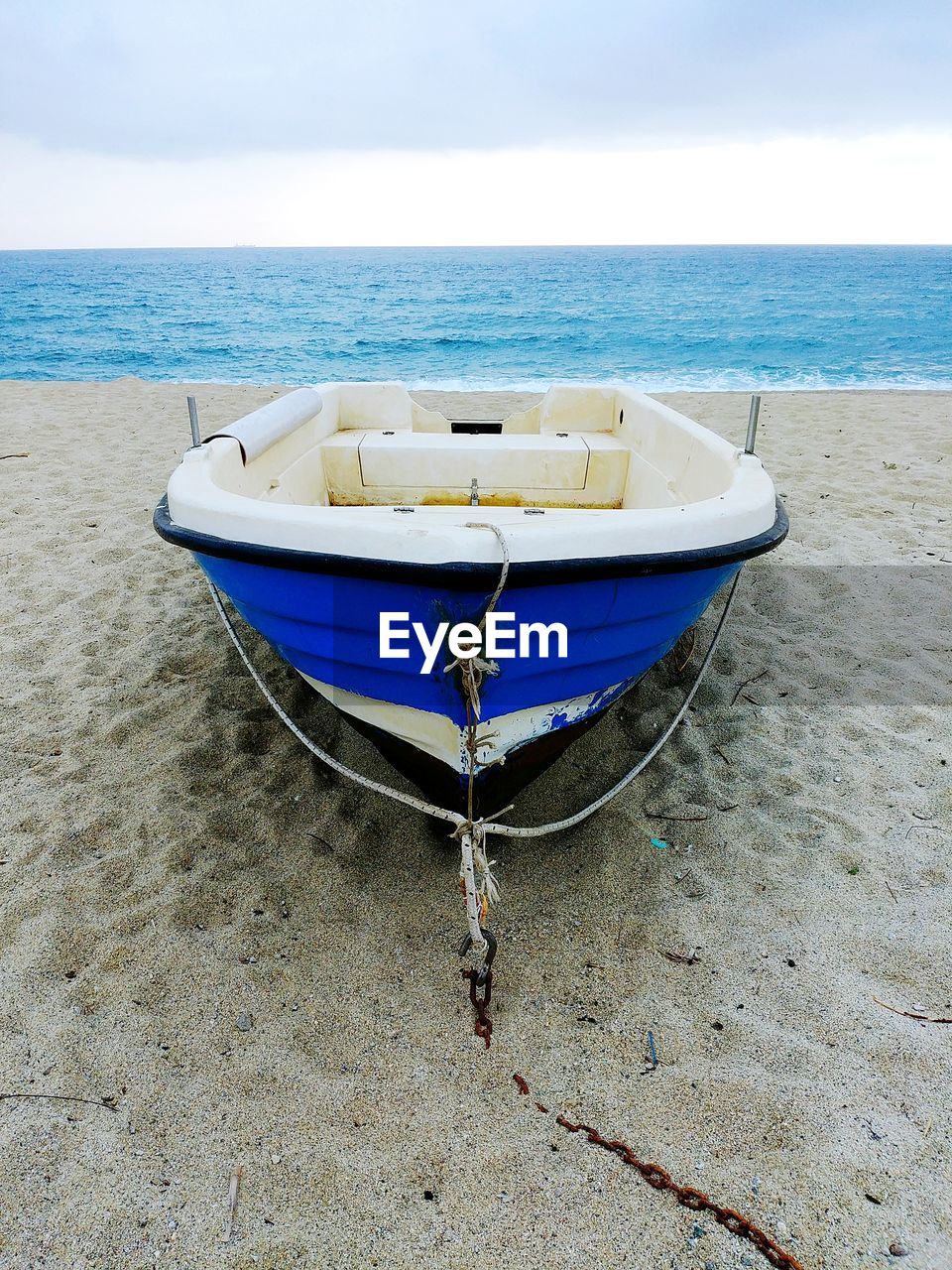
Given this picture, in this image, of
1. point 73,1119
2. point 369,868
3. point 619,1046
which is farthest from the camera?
point 369,868

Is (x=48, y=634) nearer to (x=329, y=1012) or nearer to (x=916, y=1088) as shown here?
(x=329, y=1012)

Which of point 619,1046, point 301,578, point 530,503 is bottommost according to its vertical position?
point 619,1046

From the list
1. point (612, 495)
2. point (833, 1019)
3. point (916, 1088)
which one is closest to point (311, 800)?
point (833, 1019)

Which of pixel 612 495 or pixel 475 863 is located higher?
pixel 612 495

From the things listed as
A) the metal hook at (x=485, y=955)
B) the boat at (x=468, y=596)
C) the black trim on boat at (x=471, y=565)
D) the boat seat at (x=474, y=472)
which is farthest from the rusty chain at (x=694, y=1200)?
the boat seat at (x=474, y=472)

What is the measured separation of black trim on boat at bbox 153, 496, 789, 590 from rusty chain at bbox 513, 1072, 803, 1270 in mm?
1241

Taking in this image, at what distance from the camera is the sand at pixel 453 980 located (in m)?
1.55

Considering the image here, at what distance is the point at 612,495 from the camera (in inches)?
155

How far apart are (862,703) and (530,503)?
1.79 metres

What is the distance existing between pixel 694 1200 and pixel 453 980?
29.9 inches

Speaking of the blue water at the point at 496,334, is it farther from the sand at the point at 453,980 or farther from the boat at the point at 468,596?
the boat at the point at 468,596

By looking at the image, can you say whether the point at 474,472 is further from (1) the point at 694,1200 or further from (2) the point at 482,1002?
(1) the point at 694,1200

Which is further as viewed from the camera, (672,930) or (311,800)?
(311,800)

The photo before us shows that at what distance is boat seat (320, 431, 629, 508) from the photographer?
3791 millimetres
